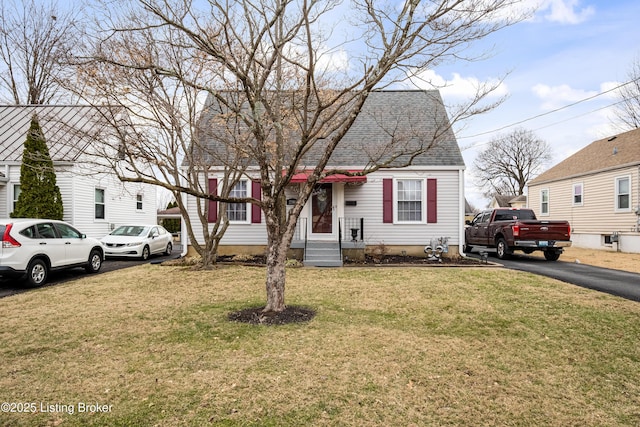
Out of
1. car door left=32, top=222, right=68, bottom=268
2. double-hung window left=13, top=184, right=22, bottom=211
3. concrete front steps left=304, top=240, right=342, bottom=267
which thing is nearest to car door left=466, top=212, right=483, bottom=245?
concrete front steps left=304, top=240, right=342, bottom=267

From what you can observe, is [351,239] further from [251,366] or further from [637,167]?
[637,167]

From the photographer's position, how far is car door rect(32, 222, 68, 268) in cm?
802

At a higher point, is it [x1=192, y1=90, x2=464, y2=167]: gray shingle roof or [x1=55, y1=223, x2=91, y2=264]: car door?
[x1=192, y1=90, x2=464, y2=167]: gray shingle roof

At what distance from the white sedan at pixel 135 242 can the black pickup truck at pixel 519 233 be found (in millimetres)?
12857

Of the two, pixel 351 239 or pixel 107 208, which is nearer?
pixel 351 239

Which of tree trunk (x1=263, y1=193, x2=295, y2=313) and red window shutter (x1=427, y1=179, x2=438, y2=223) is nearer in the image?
tree trunk (x1=263, y1=193, x2=295, y2=313)

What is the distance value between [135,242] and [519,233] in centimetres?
1327

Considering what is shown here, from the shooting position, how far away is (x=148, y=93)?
8.08 meters

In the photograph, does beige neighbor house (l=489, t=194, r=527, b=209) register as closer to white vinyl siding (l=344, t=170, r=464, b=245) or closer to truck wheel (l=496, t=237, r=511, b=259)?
truck wheel (l=496, t=237, r=511, b=259)

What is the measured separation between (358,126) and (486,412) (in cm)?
1177

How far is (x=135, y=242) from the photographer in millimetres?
13000

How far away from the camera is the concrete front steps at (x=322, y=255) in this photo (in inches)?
411

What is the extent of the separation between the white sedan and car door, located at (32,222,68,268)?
4.08 m

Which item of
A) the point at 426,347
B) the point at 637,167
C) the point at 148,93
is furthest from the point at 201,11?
the point at 637,167
